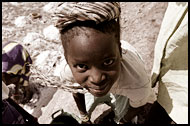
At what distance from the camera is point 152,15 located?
2.03m

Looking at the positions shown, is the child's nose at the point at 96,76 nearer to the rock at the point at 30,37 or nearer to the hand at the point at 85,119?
the hand at the point at 85,119

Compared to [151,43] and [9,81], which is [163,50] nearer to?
[151,43]

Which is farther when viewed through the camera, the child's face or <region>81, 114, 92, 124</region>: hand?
<region>81, 114, 92, 124</region>: hand

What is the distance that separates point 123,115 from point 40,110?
864 mm

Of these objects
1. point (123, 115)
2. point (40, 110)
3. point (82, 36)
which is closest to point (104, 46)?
point (82, 36)

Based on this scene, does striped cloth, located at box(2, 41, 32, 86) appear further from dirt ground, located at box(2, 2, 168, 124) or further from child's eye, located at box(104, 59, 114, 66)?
child's eye, located at box(104, 59, 114, 66)

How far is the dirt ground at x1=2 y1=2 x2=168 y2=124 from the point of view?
182 centimetres

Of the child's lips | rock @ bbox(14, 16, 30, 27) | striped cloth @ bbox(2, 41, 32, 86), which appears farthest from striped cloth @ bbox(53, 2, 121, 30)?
rock @ bbox(14, 16, 30, 27)

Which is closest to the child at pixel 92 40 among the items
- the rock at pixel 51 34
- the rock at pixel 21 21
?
the rock at pixel 51 34

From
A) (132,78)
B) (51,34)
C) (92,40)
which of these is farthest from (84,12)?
(51,34)

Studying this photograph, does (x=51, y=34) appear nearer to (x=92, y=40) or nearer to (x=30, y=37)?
(x=30, y=37)

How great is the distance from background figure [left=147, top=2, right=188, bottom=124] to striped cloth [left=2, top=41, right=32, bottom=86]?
1.05m

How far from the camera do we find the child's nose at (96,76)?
2.45ft

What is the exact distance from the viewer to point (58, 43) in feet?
7.47
